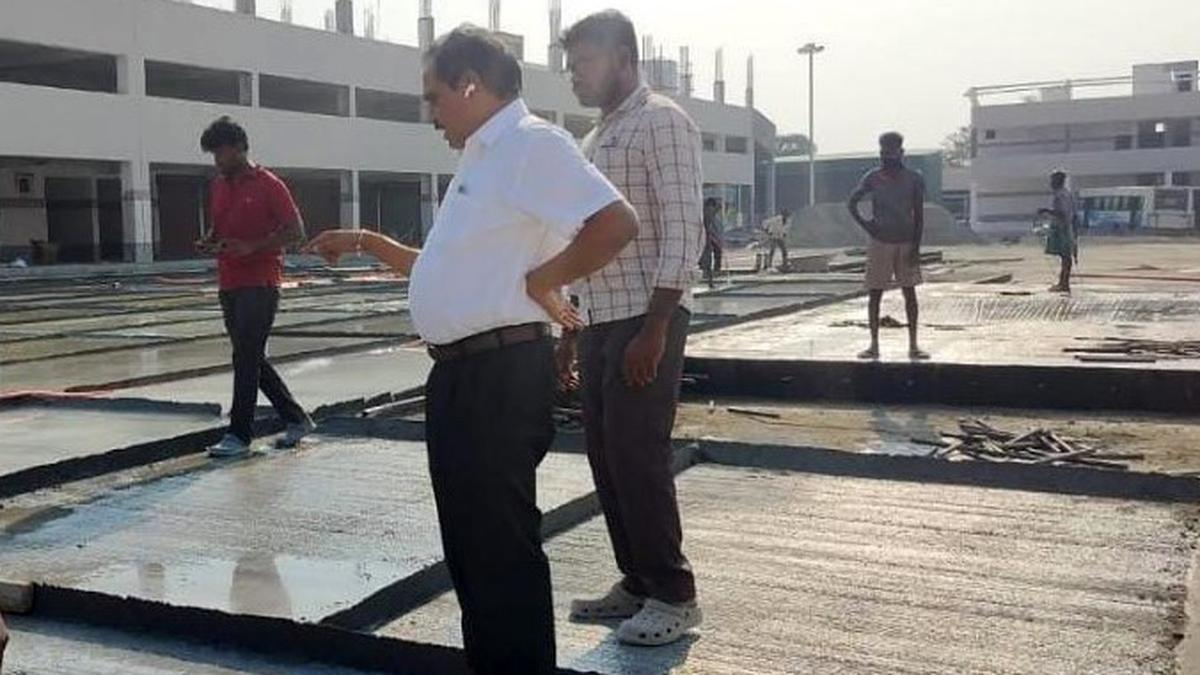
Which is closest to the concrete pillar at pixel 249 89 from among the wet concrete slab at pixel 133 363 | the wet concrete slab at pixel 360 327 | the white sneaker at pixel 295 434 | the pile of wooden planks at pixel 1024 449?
the wet concrete slab at pixel 360 327

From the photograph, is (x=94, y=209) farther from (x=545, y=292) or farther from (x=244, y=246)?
(x=545, y=292)

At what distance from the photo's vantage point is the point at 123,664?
3814 mm

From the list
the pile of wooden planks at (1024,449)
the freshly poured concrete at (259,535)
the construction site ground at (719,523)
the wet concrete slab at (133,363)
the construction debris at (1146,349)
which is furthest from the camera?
the wet concrete slab at (133,363)

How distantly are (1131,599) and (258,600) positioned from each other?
2.79 metres

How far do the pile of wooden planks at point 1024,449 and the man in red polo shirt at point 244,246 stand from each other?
3.44 m

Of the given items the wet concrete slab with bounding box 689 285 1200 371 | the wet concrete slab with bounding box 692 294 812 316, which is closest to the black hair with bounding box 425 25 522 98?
the wet concrete slab with bounding box 689 285 1200 371

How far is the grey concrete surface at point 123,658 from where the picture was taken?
3.76m

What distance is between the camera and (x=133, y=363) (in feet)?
35.1

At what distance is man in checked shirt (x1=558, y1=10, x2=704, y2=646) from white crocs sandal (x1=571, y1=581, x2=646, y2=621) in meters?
A: 0.10

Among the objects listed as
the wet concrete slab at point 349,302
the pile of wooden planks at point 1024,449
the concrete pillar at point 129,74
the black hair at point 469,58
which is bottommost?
the pile of wooden planks at point 1024,449

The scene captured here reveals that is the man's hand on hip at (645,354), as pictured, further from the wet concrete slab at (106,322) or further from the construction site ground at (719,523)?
the wet concrete slab at (106,322)

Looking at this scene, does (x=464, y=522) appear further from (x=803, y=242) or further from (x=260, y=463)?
(x=803, y=242)

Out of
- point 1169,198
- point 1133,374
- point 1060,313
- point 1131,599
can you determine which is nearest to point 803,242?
point 1169,198

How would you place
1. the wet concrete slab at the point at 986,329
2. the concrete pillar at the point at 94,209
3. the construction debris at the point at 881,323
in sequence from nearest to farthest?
1. the wet concrete slab at the point at 986,329
2. the construction debris at the point at 881,323
3. the concrete pillar at the point at 94,209
